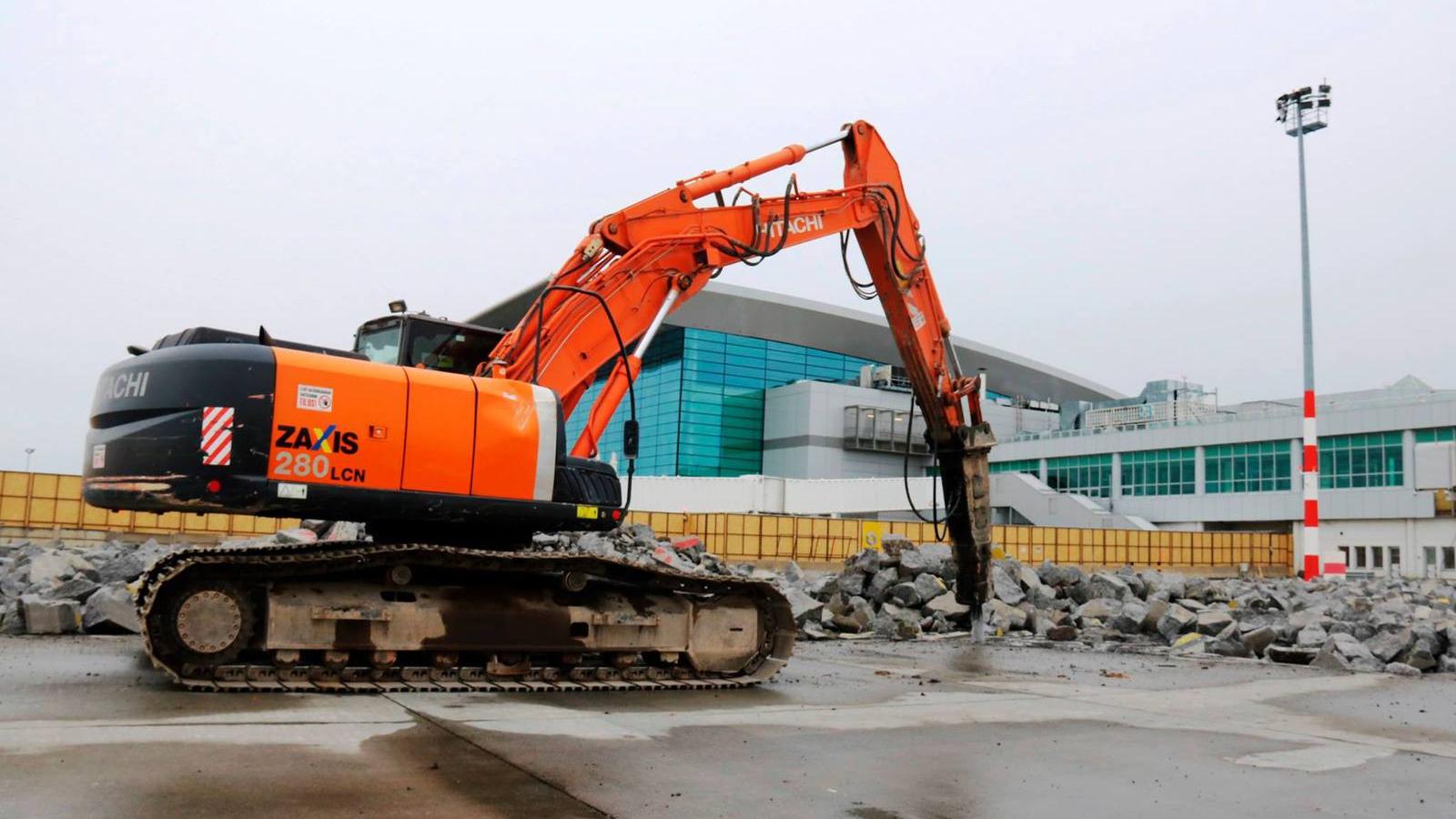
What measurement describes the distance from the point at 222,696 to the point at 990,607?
37.7ft

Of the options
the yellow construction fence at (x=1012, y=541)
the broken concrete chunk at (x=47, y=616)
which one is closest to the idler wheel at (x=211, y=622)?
the broken concrete chunk at (x=47, y=616)

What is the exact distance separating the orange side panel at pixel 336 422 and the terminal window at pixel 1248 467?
47616 millimetres

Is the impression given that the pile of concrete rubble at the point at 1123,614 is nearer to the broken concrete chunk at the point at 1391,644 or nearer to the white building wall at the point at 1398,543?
the broken concrete chunk at the point at 1391,644

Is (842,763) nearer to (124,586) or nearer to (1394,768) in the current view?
(1394,768)

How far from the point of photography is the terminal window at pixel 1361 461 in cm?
4412

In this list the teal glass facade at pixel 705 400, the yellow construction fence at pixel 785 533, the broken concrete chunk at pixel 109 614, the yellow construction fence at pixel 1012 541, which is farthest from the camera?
the teal glass facade at pixel 705 400

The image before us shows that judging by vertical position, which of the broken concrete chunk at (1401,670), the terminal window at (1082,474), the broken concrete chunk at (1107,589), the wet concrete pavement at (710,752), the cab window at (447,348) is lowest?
the broken concrete chunk at (1401,670)

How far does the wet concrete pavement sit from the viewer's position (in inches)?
206

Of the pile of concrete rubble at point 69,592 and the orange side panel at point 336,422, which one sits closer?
the orange side panel at point 336,422

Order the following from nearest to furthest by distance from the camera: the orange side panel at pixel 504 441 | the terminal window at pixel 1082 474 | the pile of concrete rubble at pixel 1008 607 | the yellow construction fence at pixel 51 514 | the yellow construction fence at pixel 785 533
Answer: the orange side panel at pixel 504 441
the pile of concrete rubble at pixel 1008 607
the yellow construction fence at pixel 785 533
the yellow construction fence at pixel 51 514
the terminal window at pixel 1082 474

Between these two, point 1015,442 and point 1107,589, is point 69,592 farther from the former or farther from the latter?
point 1015,442

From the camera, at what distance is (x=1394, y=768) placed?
682cm

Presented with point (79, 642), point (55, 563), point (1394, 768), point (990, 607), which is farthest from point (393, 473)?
point (990, 607)

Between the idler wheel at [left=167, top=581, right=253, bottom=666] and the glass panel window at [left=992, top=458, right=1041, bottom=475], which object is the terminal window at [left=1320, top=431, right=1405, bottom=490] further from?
the idler wheel at [left=167, top=581, right=253, bottom=666]
